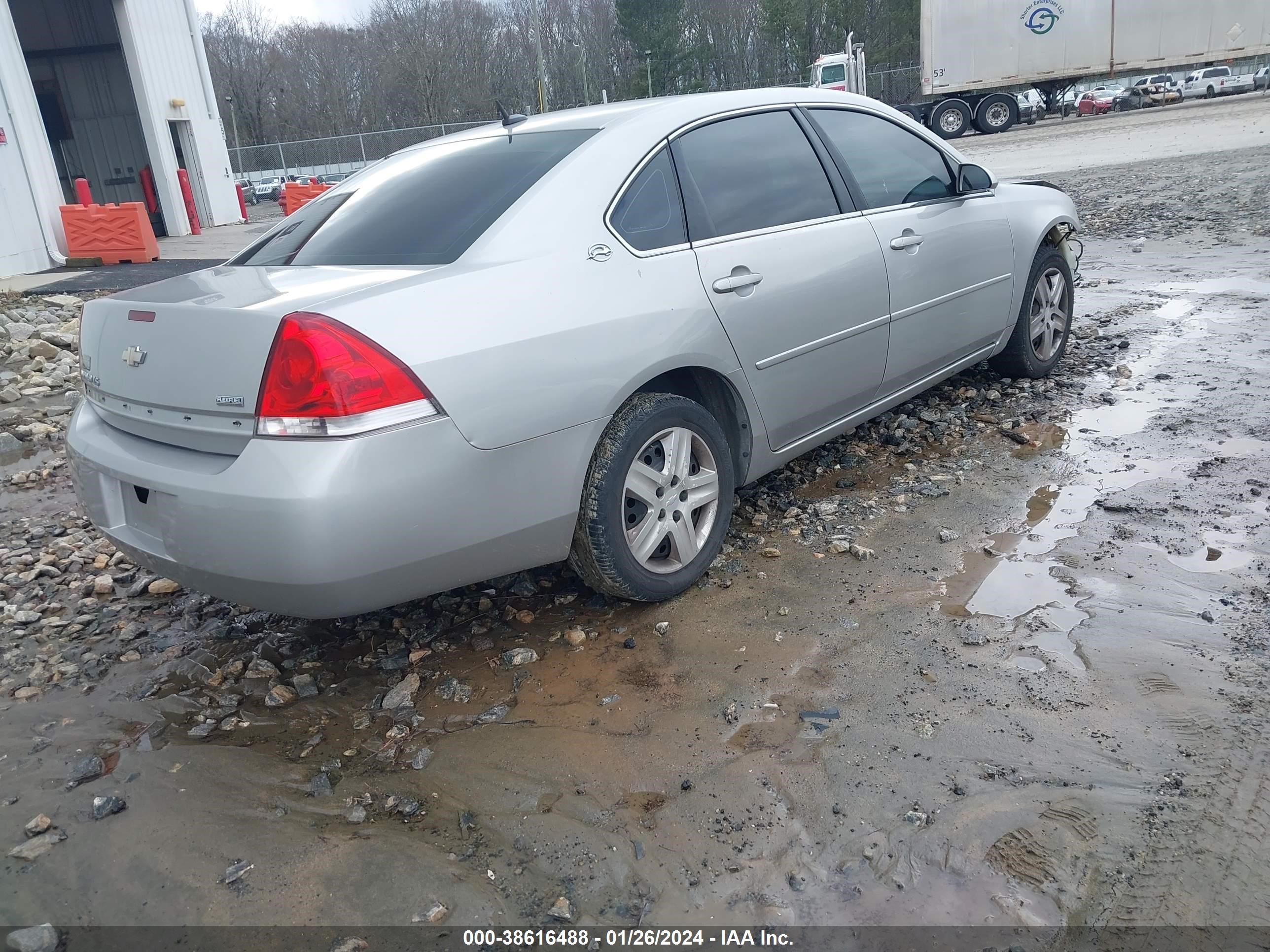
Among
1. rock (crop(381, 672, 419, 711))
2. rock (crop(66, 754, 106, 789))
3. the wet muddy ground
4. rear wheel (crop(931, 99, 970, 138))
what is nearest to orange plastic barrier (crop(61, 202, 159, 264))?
the wet muddy ground

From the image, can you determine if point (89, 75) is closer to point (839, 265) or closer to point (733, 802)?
point (839, 265)

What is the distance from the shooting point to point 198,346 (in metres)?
2.54

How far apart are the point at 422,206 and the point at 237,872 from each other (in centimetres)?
213

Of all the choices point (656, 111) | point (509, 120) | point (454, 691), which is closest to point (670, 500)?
point (454, 691)

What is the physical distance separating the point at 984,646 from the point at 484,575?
61.6 inches

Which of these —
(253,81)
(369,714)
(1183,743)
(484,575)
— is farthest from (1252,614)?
(253,81)

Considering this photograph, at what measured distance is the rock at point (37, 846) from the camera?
2.29 metres

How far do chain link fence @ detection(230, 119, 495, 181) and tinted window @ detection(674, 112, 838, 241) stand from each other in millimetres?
33214

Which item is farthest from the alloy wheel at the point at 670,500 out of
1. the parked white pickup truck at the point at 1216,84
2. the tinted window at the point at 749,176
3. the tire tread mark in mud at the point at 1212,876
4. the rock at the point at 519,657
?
the parked white pickup truck at the point at 1216,84

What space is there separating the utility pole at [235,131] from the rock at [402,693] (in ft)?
127

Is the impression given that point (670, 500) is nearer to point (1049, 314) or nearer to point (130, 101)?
point (1049, 314)

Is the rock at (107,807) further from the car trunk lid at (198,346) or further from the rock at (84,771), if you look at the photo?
the car trunk lid at (198,346)

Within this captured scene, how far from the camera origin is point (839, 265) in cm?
367

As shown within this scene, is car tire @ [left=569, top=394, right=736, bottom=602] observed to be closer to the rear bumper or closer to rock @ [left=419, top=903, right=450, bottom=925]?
the rear bumper
